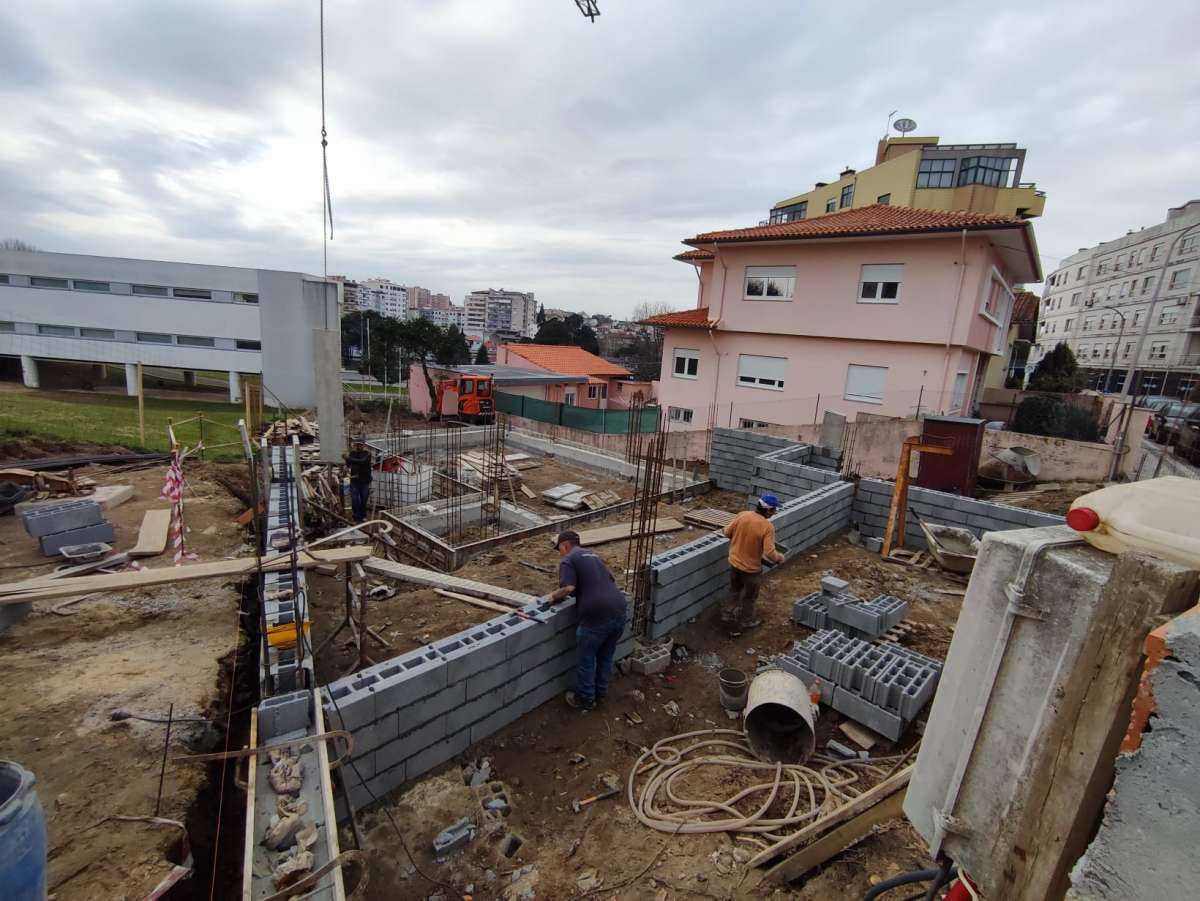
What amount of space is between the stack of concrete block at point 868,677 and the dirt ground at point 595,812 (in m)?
0.24

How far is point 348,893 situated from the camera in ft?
10.5

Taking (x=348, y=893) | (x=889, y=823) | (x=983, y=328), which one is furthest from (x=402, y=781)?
(x=983, y=328)

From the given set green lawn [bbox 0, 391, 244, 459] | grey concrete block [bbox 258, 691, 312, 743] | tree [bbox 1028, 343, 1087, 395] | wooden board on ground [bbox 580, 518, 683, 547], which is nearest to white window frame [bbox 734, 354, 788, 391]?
wooden board on ground [bbox 580, 518, 683, 547]

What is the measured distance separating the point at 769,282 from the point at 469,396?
12.6 meters

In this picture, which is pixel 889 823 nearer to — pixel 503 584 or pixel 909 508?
pixel 503 584

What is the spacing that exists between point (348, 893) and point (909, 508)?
28.9 ft

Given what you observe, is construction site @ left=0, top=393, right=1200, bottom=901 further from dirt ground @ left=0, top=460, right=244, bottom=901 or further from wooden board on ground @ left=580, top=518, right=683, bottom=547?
wooden board on ground @ left=580, top=518, right=683, bottom=547

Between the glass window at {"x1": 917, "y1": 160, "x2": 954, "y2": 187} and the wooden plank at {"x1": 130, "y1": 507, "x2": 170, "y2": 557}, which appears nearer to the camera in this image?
the wooden plank at {"x1": 130, "y1": 507, "x2": 170, "y2": 557}

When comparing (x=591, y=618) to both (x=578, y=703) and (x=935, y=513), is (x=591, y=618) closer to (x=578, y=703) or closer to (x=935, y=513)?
(x=578, y=703)

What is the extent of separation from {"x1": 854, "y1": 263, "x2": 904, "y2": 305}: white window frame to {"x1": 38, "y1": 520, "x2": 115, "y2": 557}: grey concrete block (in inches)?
719

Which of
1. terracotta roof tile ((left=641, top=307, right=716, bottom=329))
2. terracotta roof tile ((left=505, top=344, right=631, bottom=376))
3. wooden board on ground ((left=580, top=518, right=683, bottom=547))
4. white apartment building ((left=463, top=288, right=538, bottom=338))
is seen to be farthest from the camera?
white apartment building ((left=463, top=288, right=538, bottom=338))

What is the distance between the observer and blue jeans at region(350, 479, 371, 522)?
1044cm

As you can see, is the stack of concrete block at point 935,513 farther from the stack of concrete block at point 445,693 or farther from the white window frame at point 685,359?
the white window frame at point 685,359

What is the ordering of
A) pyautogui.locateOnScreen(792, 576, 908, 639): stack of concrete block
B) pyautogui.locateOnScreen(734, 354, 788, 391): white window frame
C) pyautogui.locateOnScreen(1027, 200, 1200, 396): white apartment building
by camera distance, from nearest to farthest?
pyautogui.locateOnScreen(792, 576, 908, 639): stack of concrete block, pyautogui.locateOnScreen(734, 354, 788, 391): white window frame, pyautogui.locateOnScreen(1027, 200, 1200, 396): white apartment building
